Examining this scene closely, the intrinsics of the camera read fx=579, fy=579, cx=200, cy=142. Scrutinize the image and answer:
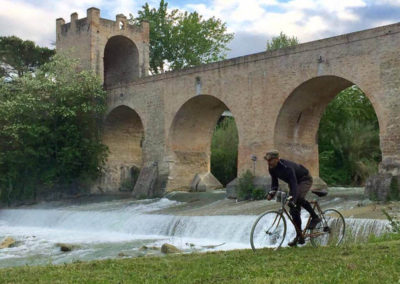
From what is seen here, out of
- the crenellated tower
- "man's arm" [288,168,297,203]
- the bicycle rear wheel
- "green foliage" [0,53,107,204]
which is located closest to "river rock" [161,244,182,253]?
the bicycle rear wheel

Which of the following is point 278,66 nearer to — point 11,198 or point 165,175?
point 165,175

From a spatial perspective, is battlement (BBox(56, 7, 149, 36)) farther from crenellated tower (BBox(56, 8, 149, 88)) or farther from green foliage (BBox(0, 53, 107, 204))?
green foliage (BBox(0, 53, 107, 204))

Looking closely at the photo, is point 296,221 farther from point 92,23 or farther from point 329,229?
point 92,23

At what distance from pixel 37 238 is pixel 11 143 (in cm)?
971

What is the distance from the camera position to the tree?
3912 cm

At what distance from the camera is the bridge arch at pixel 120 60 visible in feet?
97.6

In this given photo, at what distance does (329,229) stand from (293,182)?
121 cm

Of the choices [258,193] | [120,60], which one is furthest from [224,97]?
[120,60]

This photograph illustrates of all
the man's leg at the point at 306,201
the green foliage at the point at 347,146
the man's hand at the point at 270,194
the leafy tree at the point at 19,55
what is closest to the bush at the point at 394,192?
the man's leg at the point at 306,201

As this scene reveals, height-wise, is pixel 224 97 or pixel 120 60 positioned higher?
pixel 120 60

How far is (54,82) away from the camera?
26.5 metres

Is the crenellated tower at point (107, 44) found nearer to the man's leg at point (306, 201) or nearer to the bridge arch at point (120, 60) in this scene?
the bridge arch at point (120, 60)

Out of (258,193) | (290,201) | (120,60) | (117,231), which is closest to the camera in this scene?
(290,201)

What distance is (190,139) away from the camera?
25.1m
